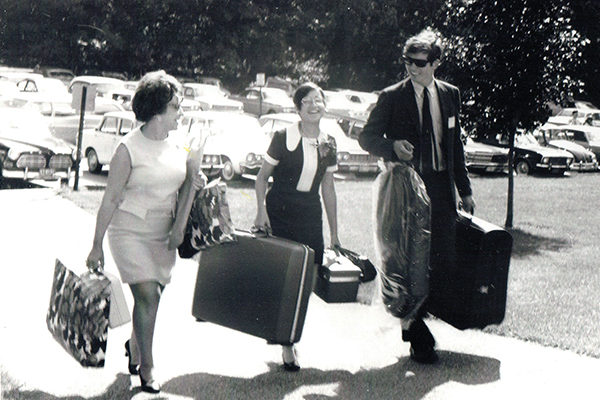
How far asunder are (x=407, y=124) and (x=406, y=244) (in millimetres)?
809

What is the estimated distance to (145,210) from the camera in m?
4.85

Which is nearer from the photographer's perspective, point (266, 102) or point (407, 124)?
point (407, 124)

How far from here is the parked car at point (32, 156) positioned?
15.4 meters

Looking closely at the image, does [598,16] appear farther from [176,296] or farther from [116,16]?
[116,16]

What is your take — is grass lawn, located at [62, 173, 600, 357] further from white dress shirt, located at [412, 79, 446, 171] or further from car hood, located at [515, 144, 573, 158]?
white dress shirt, located at [412, 79, 446, 171]

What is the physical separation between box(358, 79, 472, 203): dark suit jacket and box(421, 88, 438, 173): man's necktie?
4cm

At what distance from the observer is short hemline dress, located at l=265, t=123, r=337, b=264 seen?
18.7 feet

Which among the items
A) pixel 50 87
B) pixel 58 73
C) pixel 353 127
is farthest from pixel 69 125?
pixel 58 73

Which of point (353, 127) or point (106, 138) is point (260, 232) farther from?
point (353, 127)

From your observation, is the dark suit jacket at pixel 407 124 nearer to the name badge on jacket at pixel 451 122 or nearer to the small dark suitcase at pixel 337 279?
the name badge on jacket at pixel 451 122

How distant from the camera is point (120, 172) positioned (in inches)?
187

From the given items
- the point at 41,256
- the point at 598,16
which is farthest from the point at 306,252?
the point at 598,16

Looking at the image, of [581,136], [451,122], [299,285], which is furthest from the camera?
[581,136]

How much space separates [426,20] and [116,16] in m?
15.3
